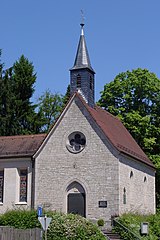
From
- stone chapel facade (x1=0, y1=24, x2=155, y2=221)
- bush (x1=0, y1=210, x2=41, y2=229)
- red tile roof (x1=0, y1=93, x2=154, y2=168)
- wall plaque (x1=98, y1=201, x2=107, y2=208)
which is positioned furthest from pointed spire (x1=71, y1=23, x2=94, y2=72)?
bush (x1=0, y1=210, x2=41, y2=229)

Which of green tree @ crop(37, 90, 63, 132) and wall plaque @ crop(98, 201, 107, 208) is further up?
green tree @ crop(37, 90, 63, 132)

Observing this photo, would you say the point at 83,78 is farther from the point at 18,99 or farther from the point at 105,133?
the point at 18,99

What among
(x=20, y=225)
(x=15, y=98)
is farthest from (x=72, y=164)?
(x=15, y=98)

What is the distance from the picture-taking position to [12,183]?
3544 cm

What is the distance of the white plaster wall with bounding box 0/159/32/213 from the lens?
34.9 meters

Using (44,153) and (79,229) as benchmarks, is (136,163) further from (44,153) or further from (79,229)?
(79,229)

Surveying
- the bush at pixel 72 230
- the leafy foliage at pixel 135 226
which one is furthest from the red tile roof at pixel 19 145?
the leafy foliage at pixel 135 226

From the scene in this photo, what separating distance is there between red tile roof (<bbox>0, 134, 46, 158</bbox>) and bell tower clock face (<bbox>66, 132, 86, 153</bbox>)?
3257mm

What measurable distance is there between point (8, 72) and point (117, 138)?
1008 inches

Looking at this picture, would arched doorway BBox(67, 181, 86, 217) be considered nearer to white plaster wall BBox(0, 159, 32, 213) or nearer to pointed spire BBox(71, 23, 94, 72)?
white plaster wall BBox(0, 159, 32, 213)

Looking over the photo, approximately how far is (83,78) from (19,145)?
7483 millimetres

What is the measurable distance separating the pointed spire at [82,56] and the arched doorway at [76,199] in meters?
9.23

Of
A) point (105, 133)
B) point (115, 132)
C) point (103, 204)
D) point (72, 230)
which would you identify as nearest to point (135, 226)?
point (103, 204)

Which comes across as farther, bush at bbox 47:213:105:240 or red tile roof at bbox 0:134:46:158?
red tile roof at bbox 0:134:46:158
